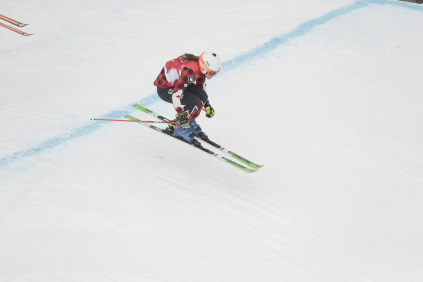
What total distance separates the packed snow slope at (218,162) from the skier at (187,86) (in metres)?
0.36

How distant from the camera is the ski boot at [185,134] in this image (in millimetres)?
4503

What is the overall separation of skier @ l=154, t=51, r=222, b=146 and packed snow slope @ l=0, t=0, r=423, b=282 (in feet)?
1.20

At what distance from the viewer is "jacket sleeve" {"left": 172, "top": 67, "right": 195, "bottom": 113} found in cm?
418

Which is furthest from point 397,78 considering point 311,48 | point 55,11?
point 55,11

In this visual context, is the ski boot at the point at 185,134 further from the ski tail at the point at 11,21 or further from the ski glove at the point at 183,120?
the ski tail at the point at 11,21

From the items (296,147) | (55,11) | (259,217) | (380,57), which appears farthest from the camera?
→ (55,11)

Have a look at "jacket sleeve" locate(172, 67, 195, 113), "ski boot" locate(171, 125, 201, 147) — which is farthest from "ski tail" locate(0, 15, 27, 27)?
"jacket sleeve" locate(172, 67, 195, 113)

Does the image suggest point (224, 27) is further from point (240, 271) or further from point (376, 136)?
point (240, 271)

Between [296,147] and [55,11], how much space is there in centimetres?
587

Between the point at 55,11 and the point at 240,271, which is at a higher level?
the point at 55,11

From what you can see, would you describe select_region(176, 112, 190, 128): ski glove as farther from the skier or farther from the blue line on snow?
the blue line on snow

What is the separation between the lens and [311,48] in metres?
7.56

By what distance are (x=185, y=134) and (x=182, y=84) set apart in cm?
57

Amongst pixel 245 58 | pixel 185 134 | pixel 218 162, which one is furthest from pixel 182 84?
pixel 245 58
